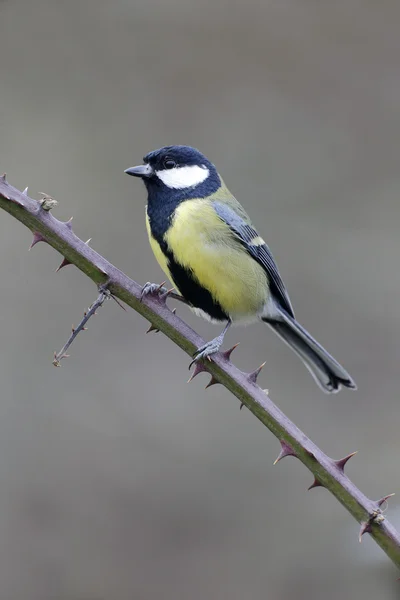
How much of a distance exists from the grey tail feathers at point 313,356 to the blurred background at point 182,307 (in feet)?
4.90

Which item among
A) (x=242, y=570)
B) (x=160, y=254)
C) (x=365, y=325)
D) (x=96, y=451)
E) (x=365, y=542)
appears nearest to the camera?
(x=365, y=542)

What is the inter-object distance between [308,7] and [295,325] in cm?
508

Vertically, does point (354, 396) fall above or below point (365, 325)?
below

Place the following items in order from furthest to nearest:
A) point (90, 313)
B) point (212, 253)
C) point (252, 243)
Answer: point (252, 243), point (212, 253), point (90, 313)

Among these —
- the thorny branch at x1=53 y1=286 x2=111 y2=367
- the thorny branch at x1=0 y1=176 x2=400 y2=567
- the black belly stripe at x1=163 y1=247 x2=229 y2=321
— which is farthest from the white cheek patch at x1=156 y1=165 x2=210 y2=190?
the thorny branch at x1=53 y1=286 x2=111 y2=367

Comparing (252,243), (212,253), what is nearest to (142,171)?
(212,253)

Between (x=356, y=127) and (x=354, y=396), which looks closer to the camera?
(x=354, y=396)

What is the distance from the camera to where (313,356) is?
3436mm

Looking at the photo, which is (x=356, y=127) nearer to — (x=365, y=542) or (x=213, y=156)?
(x=213, y=156)

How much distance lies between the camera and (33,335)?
586 cm

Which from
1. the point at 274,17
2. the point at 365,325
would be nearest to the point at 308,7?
the point at 274,17

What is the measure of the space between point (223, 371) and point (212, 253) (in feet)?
3.97

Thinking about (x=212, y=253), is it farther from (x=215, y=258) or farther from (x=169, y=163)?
(x=169, y=163)

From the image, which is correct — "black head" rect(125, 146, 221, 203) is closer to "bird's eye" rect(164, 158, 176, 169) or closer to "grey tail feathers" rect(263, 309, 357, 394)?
"bird's eye" rect(164, 158, 176, 169)
